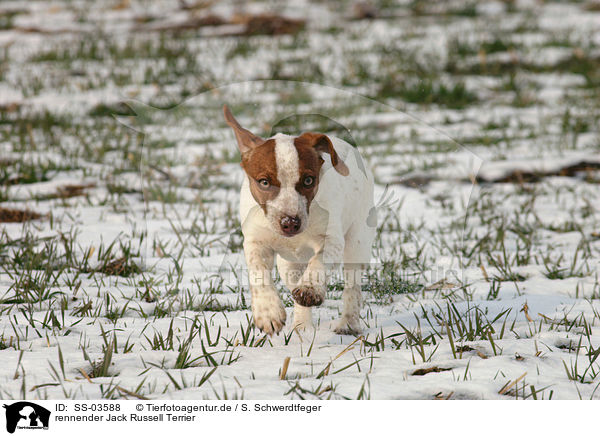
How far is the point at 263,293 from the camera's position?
2.95m

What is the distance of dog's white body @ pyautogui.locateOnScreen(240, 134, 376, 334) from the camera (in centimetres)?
293

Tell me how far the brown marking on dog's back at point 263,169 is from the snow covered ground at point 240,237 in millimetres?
Result: 293

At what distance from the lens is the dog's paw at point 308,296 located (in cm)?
282

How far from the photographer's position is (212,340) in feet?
10.5

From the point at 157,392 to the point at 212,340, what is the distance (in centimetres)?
63

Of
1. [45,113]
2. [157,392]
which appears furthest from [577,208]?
[45,113]

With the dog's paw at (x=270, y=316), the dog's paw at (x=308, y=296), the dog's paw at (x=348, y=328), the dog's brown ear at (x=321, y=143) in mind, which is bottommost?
the dog's paw at (x=348, y=328)

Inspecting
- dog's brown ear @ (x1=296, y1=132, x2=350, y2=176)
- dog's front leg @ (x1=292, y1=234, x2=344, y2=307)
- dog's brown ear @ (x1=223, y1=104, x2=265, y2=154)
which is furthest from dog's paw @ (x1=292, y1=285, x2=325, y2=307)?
dog's brown ear @ (x1=223, y1=104, x2=265, y2=154)

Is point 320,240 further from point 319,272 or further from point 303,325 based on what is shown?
point 303,325

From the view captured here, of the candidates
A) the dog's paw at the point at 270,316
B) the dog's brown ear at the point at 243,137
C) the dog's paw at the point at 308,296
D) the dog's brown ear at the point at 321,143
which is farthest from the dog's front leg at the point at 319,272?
the dog's brown ear at the point at 243,137
